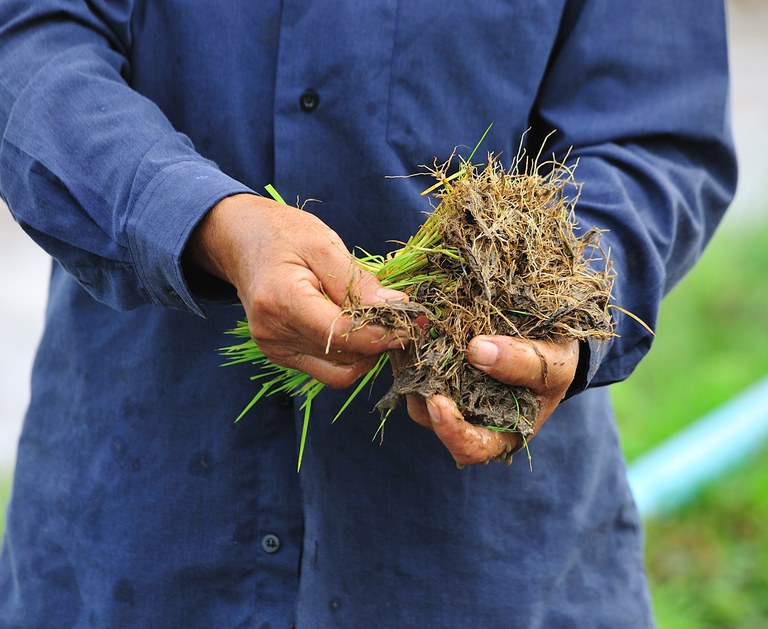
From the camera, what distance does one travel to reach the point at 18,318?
568 centimetres

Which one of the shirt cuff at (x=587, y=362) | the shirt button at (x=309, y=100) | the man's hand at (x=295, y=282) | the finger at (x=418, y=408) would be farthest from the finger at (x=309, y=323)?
the shirt button at (x=309, y=100)

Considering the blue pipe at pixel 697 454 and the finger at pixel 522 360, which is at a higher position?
the finger at pixel 522 360

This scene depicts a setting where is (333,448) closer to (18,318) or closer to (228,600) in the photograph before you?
(228,600)

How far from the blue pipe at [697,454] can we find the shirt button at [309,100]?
2721mm

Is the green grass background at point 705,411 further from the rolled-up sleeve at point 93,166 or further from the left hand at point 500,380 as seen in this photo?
the rolled-up sleeve at point 93,166

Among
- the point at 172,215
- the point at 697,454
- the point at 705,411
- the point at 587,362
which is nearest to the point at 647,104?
the point at 587,362

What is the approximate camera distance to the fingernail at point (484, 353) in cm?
151

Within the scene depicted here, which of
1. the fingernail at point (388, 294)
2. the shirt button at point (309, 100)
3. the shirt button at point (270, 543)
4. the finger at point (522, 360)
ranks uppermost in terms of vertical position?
the shirt button at point (309, 100)

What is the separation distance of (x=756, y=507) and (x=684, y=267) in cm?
235

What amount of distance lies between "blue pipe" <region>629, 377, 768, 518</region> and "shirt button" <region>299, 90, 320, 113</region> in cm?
272

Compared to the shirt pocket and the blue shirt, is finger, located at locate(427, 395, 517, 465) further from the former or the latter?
the shirt pocket

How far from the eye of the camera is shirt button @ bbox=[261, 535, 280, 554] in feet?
6.20

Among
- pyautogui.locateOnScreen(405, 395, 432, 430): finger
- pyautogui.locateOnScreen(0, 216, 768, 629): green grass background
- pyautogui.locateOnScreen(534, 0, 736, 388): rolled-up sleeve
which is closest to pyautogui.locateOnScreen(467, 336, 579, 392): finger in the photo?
pyautogui.locateOnScreen(405, 395, 432, 430): finger

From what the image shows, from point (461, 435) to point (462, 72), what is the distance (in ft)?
2.52
